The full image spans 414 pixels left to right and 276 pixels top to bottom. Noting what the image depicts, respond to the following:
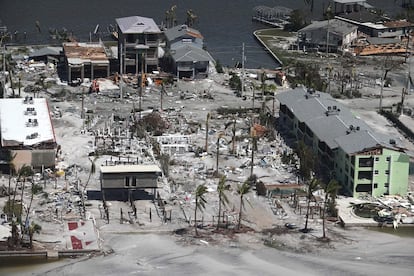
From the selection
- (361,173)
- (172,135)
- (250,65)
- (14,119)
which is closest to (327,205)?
(361,173)

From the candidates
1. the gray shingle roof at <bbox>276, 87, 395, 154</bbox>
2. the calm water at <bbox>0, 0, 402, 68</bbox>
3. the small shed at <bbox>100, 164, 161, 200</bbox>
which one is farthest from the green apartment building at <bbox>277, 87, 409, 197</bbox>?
the calm water at <bbox>0, 0, 402, 68</bbox>

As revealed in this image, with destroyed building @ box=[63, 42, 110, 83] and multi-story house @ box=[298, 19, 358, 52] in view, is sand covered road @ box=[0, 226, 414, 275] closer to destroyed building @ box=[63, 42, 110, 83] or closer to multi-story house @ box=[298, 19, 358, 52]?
destroyed building @ box=[63, 42, 110, 83]

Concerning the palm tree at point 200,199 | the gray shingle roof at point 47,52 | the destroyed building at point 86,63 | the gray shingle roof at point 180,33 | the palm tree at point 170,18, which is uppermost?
the palm tree at point 170,18

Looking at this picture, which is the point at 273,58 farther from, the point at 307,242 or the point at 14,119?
the point at 307,242

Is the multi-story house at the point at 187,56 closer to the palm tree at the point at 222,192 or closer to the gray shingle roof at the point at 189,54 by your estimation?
the gray shingle roof at the point at 189,54

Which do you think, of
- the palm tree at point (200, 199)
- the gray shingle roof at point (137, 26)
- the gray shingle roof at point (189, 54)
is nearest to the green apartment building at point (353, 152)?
the palm tree at point (200, 199)

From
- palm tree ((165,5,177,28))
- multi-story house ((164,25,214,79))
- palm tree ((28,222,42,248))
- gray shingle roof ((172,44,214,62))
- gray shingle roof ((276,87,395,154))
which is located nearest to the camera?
palm tree ((28,222,42,248))
